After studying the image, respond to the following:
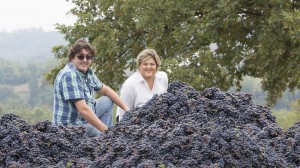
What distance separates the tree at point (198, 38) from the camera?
15.8 meters

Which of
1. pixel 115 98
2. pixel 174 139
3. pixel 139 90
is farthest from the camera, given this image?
pixel 139 90

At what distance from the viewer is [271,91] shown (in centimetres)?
1772

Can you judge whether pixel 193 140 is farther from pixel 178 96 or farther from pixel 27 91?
pixel 27 91

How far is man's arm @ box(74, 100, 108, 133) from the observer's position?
5.73 meters

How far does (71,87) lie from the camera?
6066 millimetres

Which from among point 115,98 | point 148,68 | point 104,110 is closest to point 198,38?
point 148,68

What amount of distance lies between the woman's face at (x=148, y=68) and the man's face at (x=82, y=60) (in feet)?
3.24

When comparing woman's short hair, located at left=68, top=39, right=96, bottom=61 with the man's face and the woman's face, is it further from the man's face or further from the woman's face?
the woman's face

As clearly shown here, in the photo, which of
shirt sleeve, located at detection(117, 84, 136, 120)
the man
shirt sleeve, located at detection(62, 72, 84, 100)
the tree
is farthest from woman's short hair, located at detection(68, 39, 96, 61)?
the tree

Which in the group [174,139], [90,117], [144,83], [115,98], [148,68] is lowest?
[174,139]

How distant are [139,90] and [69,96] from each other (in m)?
1.22

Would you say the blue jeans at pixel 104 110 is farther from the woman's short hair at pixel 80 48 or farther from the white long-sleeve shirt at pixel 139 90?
the woman's short hair at pixel 80 48

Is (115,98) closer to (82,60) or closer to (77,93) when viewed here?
(82,60)

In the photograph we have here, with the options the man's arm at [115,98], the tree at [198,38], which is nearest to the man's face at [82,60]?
the man's arm at [115,98]
